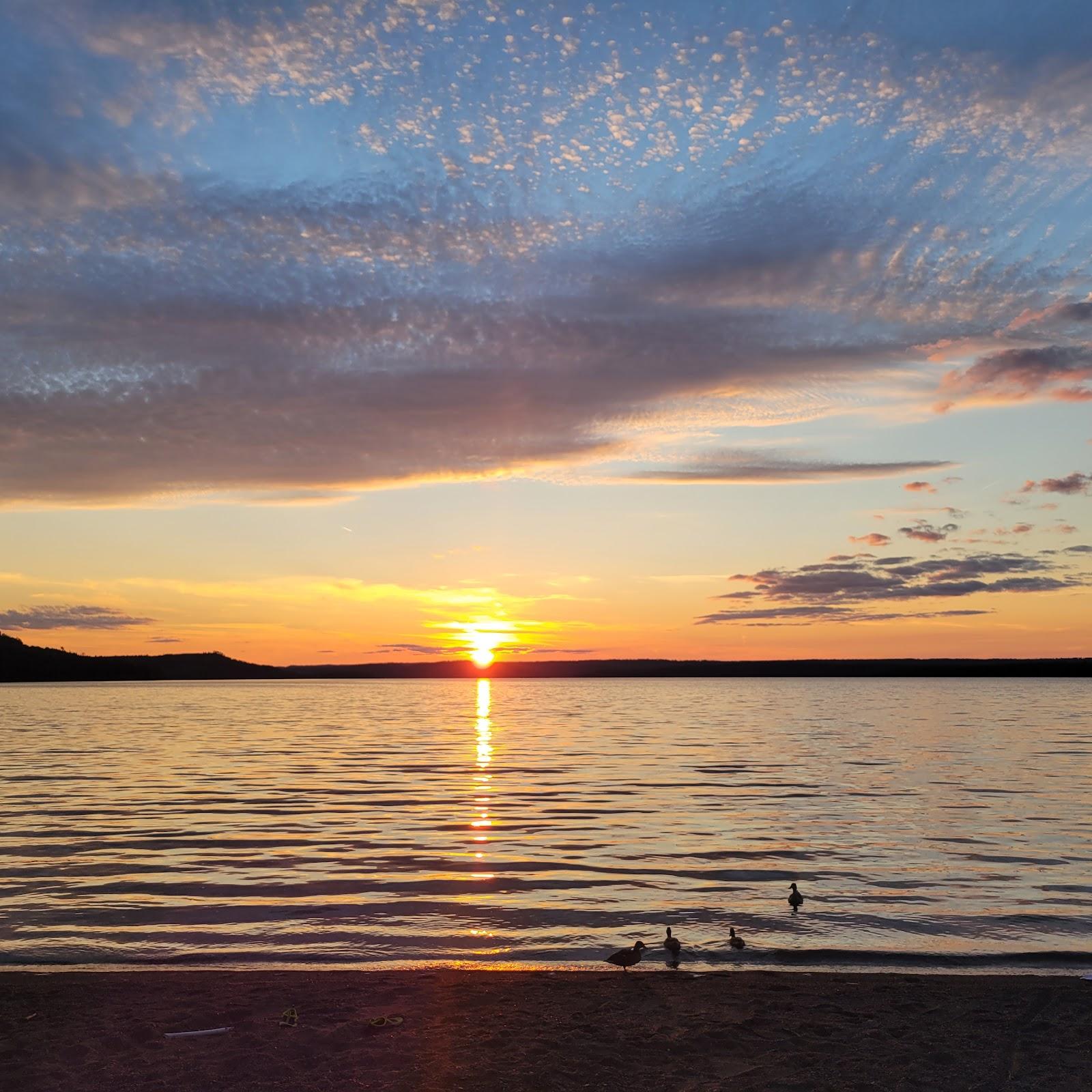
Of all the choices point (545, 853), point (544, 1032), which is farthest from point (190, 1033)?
point (545, 853)

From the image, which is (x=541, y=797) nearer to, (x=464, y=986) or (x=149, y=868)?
(x=149, y=868)

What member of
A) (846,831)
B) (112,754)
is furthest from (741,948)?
(112,754)

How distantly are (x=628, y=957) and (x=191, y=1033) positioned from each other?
568 centimetres

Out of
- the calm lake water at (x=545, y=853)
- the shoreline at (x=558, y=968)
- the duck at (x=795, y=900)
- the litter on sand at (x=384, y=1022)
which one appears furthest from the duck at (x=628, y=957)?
the duck at (x=795, y=900)

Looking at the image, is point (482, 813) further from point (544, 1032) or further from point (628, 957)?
point (544, 1032)

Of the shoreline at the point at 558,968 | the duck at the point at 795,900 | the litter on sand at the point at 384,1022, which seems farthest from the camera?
the duck at the point at 795,900

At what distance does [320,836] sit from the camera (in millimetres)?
25984

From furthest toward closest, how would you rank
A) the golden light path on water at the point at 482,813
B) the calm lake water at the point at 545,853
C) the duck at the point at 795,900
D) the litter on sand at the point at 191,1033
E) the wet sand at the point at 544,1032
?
the golden light path on water at the point at 482,813
the duck at the point at 795,900
the calm lake water at the point at 545,853
the litter on sand at the point at 191,1033
the wet sand at the point at 544,1032

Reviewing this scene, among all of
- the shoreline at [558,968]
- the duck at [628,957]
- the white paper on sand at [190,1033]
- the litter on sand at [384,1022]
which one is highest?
the duck at [628,957]

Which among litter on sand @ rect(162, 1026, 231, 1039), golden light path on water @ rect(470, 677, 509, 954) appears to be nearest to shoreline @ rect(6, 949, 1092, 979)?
golden light path on water @ rect(470, 677, 509, 954)

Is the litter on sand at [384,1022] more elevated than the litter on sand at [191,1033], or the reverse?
the litter on sand at [384,1022]

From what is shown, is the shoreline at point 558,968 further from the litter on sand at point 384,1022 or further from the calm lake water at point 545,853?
the litter on sand at point 384,1022

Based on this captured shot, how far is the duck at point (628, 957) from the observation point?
44.0ft

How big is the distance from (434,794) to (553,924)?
19.3 metres
